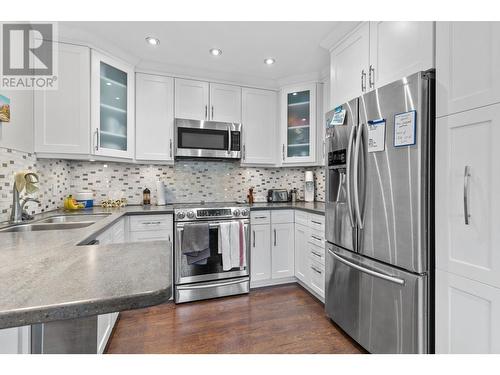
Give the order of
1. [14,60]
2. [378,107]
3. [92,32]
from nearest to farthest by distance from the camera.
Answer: [378,107] < [14,60] < [92,32]

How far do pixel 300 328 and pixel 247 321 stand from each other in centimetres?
46

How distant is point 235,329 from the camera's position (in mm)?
2049

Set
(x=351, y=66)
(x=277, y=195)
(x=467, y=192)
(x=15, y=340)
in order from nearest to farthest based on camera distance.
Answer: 1. (x=15, y=340)
2. (x=467, y=192)
3. (x=351, y=66)
4. (x=277, y=195)

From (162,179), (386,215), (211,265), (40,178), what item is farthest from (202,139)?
(386,215)

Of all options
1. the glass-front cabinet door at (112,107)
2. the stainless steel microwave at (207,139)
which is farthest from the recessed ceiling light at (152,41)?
the stainless steel microwave at (207,139)

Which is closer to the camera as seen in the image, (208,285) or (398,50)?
(398,50)

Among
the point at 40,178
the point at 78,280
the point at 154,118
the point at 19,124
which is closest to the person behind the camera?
the point at 78,280

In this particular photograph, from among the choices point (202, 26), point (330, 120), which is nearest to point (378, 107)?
point (330, 120)

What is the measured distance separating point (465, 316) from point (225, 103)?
284 centimetres

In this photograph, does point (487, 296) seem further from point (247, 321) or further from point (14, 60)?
point (14, 60)

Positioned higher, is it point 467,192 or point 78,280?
point 467,192

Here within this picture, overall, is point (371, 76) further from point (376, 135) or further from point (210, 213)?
point (210, 213)

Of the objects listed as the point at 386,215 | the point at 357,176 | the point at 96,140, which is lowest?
the point at 386,215

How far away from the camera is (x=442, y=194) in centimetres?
128
